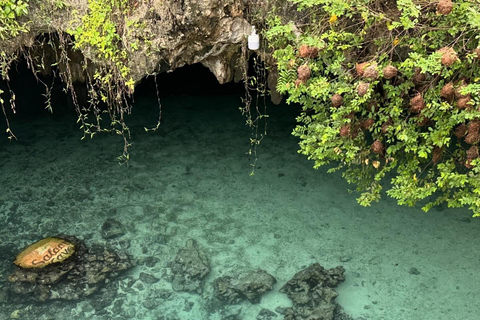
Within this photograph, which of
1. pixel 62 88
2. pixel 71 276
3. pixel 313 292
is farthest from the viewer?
pixel 62 88

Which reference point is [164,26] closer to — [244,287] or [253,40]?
[253,40]

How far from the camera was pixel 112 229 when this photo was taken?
19.9 ft

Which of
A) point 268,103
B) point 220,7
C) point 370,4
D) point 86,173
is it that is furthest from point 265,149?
point 370,4

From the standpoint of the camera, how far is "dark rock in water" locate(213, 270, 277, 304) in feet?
17.1

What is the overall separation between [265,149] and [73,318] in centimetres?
378

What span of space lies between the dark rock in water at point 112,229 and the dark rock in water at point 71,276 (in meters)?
A: 0.32

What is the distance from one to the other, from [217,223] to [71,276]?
1.84m

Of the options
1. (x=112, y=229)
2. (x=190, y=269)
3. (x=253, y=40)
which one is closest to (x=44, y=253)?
(x=112, y=229)

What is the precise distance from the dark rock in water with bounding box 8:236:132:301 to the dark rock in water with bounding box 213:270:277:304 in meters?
1.11

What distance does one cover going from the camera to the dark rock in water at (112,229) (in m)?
5.99

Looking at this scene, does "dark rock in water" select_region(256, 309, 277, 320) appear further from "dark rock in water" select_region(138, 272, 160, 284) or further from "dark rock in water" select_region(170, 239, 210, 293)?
"dark rock in water" select_region(138, 272, 160, 284)

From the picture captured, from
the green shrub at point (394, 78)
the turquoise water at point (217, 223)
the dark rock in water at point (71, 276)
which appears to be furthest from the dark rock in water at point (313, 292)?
the dark rock in water at point (71, 276)

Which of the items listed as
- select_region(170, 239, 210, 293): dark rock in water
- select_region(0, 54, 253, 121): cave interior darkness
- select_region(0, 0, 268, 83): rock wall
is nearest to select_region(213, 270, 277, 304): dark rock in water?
select_region(170, 239, 210, 293): dark rock in water

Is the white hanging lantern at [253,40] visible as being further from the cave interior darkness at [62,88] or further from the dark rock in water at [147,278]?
the cave interior darkness at [62,88]
